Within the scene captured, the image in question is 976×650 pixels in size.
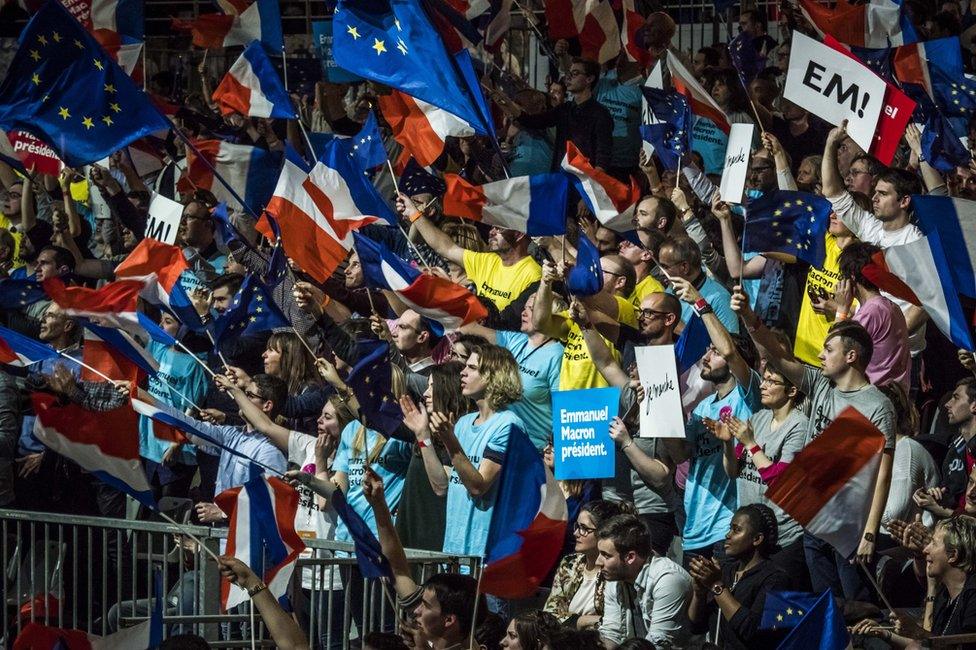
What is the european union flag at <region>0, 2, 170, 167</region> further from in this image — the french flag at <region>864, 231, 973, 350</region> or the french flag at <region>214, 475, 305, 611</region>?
the french flag at <region>864, 231, 973, 350</region>

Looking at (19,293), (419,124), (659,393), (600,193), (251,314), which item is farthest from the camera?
(19,293)

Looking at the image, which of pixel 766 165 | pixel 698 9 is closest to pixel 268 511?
pixel 766 165

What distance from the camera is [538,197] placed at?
1046cm

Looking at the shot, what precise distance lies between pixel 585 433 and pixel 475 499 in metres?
0.69

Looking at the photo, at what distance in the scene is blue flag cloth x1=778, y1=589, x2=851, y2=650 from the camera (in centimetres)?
695

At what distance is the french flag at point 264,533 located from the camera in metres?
8.03

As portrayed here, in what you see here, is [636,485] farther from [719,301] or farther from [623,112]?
[623,112]

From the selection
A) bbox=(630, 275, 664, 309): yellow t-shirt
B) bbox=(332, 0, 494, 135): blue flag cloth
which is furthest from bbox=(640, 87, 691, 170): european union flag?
bbox=(332, 0, 494, 135): blue flag cloth

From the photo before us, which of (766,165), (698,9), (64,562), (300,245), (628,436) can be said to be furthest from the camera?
(698,9)

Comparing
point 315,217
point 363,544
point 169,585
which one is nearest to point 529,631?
point 363,544

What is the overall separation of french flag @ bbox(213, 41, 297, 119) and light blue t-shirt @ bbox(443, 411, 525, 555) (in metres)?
4.11

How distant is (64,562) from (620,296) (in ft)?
12.1

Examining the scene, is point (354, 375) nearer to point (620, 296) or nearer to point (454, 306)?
point (454, 306)

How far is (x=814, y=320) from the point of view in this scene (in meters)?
10.1
